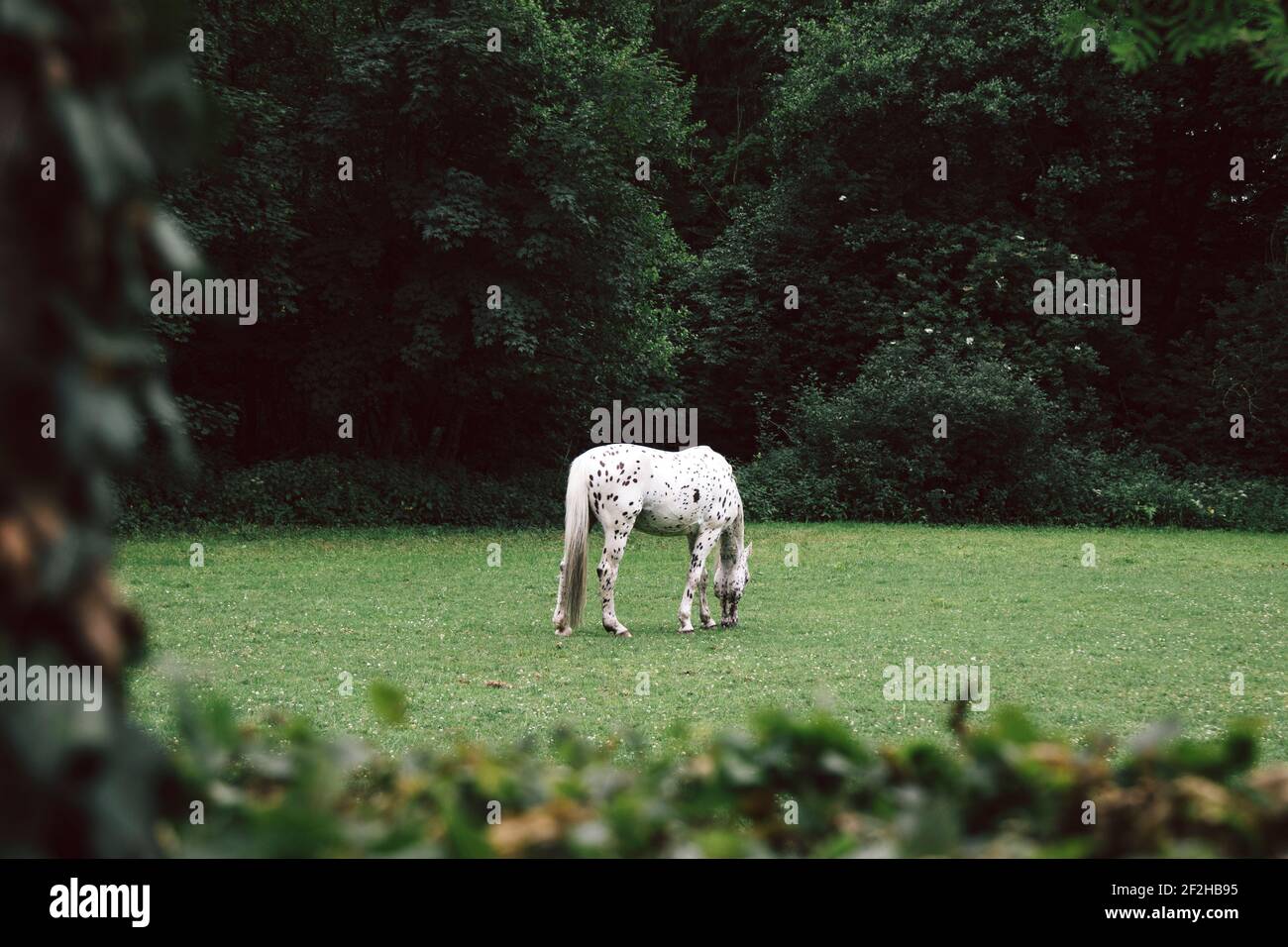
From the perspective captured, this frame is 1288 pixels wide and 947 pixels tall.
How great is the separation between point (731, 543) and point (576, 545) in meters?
2.04

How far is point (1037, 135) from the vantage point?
34.0 meters

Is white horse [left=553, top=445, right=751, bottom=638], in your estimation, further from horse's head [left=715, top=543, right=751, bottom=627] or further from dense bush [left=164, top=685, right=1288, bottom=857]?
dense bush [left=164, top=685, right=1288, bottom=857]

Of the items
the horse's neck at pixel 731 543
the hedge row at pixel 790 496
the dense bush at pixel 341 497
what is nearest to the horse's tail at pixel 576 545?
the horse's neck at pixel 731 543

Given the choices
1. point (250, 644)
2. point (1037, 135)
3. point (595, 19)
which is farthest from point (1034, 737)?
point (1037, 135)

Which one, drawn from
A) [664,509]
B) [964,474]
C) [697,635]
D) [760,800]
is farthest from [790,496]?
[760,800]

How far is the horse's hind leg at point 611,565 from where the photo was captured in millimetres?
12797

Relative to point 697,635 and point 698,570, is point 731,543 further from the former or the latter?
point 697,635

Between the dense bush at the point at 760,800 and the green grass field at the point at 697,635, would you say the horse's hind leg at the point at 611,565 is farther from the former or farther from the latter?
the dense bush at the point at 760,800

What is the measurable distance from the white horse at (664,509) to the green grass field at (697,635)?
40 centimetres

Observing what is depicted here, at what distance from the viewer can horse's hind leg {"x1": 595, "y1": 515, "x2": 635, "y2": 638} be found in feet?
42.0

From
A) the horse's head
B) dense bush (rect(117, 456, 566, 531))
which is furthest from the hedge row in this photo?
the horse's head

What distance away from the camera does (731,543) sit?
13336 mm

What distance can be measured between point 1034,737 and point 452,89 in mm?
23825

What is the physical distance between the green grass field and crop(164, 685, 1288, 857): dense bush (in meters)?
5.38
